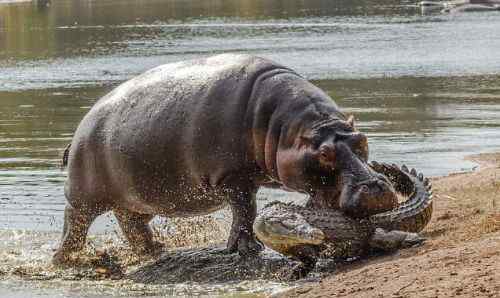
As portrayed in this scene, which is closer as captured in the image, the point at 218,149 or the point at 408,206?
the point at 408,206

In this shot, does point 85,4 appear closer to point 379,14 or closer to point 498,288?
point 379,14

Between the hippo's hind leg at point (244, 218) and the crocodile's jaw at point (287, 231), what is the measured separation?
64 centimetres

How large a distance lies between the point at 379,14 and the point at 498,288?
5664 cm

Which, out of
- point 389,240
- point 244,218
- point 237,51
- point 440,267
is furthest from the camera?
Result: point 237,51

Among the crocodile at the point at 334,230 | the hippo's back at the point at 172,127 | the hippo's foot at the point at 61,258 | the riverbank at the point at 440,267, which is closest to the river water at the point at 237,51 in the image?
the hippo's foot at the point at 61,258

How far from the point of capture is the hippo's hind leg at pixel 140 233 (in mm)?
9398

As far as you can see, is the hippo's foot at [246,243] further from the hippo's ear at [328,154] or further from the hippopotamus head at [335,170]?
the hippo's ear at [328,154]

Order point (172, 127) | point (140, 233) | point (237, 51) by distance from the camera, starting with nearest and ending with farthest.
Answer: point (172, 127) → point (140, 233) → point (237, 51)

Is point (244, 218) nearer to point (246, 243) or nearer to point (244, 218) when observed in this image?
point (244, 218)

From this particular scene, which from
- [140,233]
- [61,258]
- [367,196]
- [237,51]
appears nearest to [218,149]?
[367,196]

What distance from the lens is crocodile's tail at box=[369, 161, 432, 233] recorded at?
7562 mm

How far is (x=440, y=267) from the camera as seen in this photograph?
6543 millimetres

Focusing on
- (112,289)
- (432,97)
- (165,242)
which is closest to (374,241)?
(112,289)

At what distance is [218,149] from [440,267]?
2.03m
